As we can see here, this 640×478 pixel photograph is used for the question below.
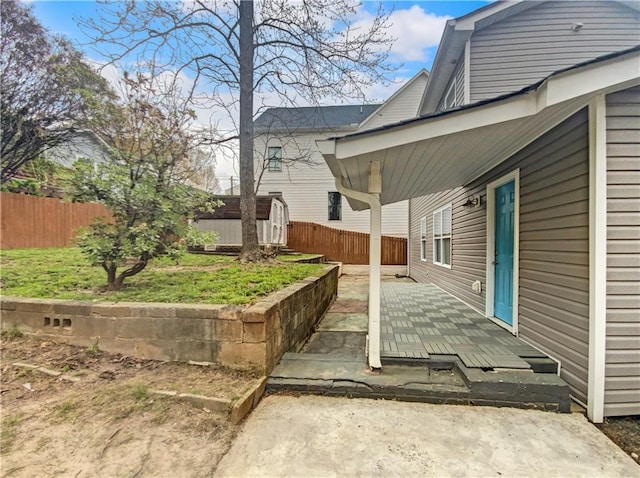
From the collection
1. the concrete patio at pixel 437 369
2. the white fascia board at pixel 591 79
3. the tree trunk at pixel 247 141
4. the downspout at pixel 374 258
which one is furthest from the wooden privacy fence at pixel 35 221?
the white fascia board at pixel 591 79

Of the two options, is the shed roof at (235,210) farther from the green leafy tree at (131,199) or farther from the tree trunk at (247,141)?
the green leafy tree at (131,199)

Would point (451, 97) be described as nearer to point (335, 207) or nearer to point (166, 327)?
point (166, 327)

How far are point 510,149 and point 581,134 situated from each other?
1.06 m

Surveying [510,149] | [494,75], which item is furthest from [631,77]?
[494,75]

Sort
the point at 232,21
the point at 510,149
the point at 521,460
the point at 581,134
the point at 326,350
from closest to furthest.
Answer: the point at 521,460, the point at 581,134, the point at 510,149, the point at 326,350, the point at 232,21

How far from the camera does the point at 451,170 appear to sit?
4.43 meters

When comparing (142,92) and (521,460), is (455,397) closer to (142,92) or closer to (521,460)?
(521,460)

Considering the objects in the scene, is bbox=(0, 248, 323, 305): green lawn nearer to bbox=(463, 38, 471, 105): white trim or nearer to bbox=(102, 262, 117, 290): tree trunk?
bbox=(102, 262, 117, 290): tree trunk

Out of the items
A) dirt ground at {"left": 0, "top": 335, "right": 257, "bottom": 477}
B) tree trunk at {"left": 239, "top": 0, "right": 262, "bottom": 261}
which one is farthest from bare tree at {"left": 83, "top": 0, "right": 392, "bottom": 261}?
dirt ground at {"left": 0, "top": 335, "right": 257, "bottom": 477}

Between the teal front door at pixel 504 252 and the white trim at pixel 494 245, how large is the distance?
0.06 m

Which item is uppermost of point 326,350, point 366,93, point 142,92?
point 366,93

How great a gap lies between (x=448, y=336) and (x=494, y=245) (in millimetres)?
1835

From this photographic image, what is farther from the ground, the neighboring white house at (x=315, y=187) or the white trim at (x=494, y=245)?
the neighboring white house at (x=315, y=187)

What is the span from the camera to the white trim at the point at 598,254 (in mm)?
2621
